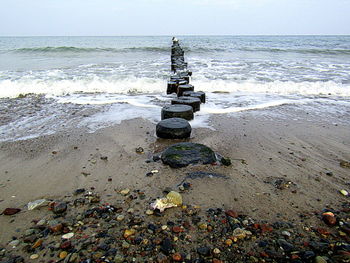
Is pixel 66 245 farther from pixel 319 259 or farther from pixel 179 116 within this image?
pixel 179 116

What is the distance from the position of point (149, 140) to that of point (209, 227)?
181 cm

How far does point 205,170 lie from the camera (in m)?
2.36

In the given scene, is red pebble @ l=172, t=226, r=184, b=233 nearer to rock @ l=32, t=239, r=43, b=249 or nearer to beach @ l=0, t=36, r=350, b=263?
beach @ l=0, t=36, r=350, b=263

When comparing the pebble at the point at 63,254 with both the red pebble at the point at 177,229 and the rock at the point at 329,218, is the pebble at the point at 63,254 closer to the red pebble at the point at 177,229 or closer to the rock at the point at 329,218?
the red pebble at the point at 177,229

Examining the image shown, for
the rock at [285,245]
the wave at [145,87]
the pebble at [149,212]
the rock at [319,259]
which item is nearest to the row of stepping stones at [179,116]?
the pebble at [149,212]

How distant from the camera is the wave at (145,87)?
6.29m

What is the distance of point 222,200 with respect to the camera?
1.92m

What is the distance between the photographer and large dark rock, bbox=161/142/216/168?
8.00 feet

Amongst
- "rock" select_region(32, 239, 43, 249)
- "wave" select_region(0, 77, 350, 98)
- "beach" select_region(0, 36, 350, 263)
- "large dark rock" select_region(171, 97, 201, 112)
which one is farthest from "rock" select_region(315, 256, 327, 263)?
"wave" select_region(0, 77, 350, 98)

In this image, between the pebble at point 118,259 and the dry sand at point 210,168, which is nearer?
the pebble at point 118,259

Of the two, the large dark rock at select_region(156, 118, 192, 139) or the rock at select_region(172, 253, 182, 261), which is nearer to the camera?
the rock at select_region(172, 253, 182, 261)

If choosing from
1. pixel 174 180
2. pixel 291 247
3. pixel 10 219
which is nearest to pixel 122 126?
pixel 174 180

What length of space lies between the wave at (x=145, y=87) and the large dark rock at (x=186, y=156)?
4159 mm

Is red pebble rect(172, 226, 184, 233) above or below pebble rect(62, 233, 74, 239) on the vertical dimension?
above
